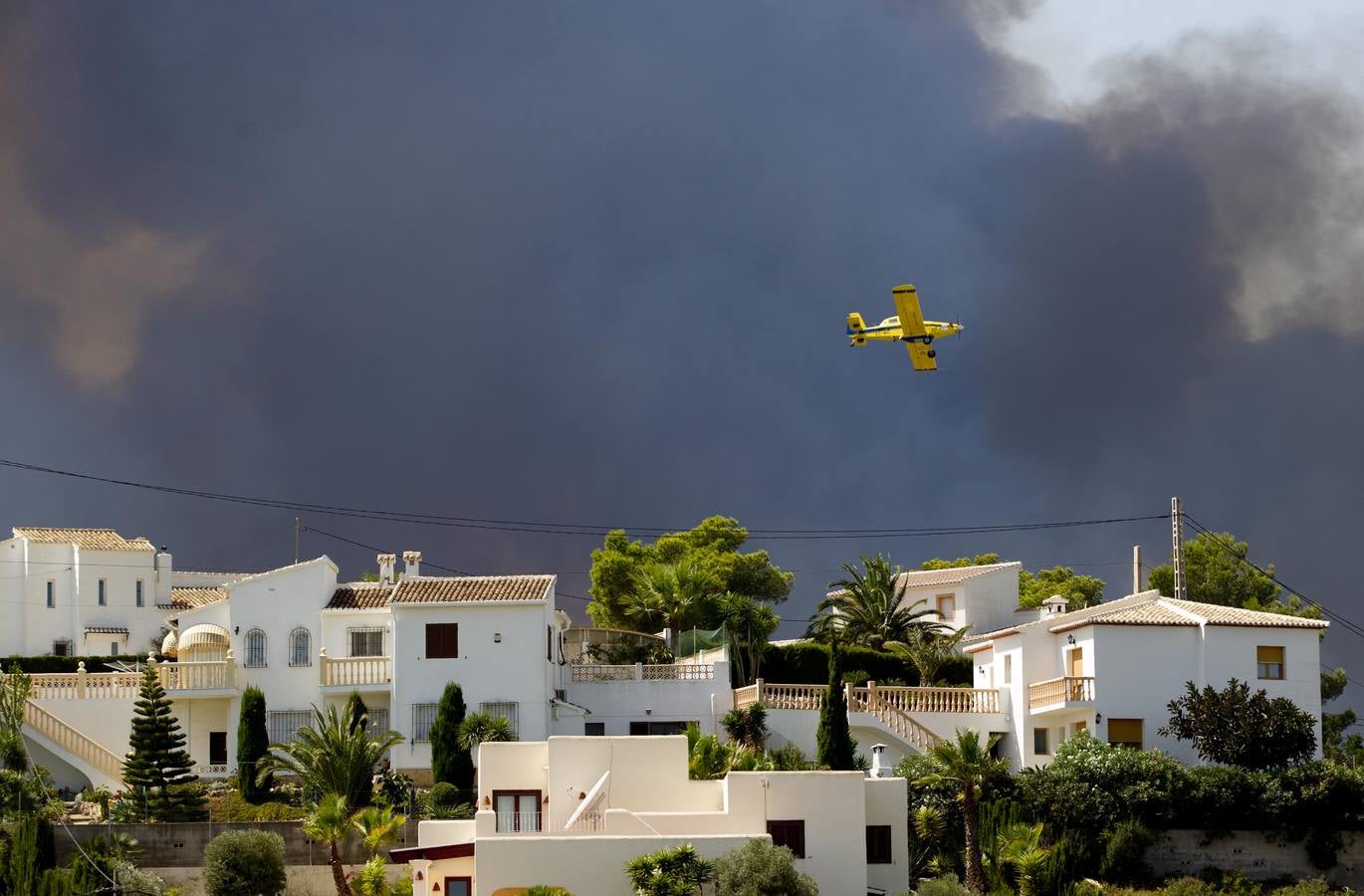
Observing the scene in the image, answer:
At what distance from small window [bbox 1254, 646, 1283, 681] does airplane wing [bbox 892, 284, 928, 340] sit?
60.8 feet

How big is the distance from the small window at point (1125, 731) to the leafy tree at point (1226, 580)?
19732 mm

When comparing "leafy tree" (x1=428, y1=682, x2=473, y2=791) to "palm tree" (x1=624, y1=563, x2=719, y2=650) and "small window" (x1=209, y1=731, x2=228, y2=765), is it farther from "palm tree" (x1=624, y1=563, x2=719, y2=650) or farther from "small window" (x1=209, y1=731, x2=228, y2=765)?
"palm tree" (x1=624, y1=563, x2=719, y2=650)

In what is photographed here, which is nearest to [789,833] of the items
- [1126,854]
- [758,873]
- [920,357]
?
[758,873]

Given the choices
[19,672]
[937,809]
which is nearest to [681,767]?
[937,809]

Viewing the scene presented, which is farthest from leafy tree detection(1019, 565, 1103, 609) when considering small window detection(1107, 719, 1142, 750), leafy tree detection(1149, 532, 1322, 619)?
small window detection(1107, 719, 1142, 750)

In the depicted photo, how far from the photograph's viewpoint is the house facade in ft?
141

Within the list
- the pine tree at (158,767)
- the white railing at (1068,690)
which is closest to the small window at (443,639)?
the pine tree at (158,767)

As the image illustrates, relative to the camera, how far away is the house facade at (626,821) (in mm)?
43062

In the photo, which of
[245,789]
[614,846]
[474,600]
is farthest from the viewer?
[474,600]

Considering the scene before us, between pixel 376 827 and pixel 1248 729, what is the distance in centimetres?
2366

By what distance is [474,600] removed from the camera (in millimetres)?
57219

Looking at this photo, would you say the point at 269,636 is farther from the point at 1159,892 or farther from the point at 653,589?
the point at 1159,892

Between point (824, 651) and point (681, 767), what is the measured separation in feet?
55.2

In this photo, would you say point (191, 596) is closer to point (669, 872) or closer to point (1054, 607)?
point (1054, 607)
